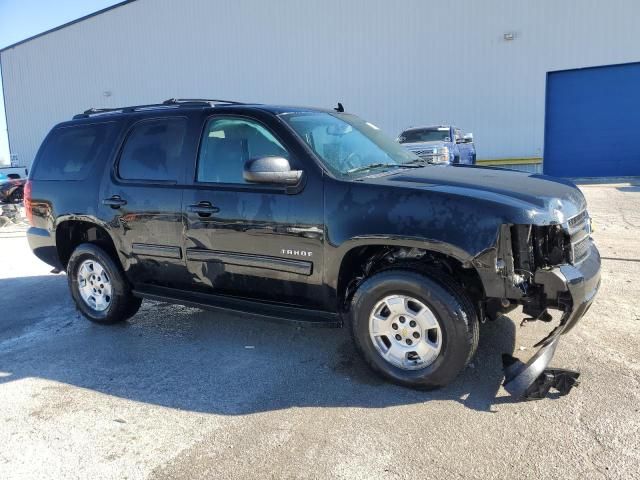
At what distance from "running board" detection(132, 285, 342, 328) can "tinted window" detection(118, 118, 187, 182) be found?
965 mm

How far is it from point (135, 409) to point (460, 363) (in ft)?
6.87

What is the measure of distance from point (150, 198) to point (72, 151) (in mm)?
1280

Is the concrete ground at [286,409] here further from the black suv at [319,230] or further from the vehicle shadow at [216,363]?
the black suv at [319,230]

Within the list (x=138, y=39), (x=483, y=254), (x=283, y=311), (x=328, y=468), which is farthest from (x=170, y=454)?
(x=138, y=39)

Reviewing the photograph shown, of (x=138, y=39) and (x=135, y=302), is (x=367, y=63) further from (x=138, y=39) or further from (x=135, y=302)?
(x=135, y=302)

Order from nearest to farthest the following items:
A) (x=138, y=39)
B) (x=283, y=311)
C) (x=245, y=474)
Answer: (x=245, y=474)
(x=283, y=311)
(x=138, y=39)

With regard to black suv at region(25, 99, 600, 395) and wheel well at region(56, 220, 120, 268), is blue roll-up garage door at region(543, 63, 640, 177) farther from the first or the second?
wheel well at region(56, 220, 120, 268)

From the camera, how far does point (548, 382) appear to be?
3.23 m

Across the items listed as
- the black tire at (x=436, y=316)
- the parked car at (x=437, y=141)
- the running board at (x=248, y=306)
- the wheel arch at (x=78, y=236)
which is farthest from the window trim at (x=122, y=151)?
the parked car at (x=437, y=141)

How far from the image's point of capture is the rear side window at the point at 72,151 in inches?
189

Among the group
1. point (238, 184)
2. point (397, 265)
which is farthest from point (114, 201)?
point (397, 265)

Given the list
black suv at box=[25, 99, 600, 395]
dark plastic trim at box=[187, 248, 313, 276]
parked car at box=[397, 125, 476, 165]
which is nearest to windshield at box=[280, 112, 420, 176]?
black suv at box=[25, 99, 600, 395]

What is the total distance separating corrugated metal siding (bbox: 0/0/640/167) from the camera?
18.5m

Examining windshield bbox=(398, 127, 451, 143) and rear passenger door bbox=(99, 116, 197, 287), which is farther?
windshield bbox=(398, 127, 451, 143)
